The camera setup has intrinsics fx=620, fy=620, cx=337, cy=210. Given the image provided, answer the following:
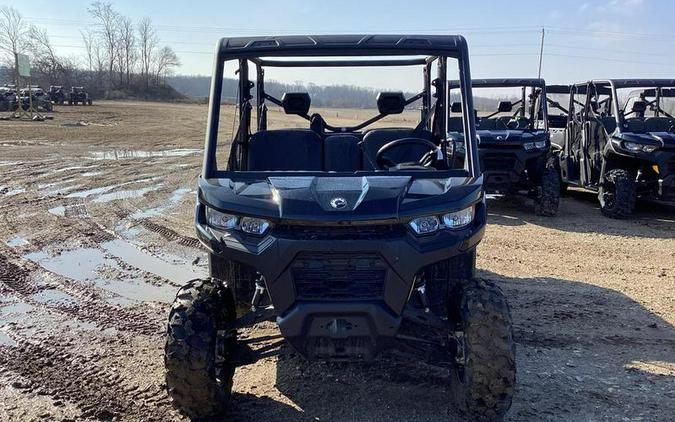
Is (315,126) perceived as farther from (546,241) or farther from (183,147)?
(183,147)

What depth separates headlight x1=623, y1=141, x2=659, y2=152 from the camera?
8312 millimetres

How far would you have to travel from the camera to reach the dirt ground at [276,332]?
3.51 metres

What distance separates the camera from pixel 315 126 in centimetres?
513

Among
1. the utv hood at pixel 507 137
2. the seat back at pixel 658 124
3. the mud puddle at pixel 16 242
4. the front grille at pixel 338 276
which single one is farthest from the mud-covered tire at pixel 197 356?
the seat back at pixel 658 124

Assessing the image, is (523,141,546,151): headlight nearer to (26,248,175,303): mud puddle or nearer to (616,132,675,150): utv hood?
(616,132,675,150): utv hood

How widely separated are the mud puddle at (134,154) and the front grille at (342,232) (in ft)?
44.8

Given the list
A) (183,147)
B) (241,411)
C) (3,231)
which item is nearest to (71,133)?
(183,147)

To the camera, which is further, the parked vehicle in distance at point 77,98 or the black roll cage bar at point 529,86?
the parked vehicle in distance at point 77,98

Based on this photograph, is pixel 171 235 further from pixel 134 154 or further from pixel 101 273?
pixel 134 154

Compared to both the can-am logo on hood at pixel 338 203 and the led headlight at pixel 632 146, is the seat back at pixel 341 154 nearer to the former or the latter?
the can-am logo on hood at pixel 338 203

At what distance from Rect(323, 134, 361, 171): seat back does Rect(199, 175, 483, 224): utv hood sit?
3.17ft

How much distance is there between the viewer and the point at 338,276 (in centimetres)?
301

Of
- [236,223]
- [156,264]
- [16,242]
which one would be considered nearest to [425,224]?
[236,223]

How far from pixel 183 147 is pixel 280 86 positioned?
14462 millimetres
